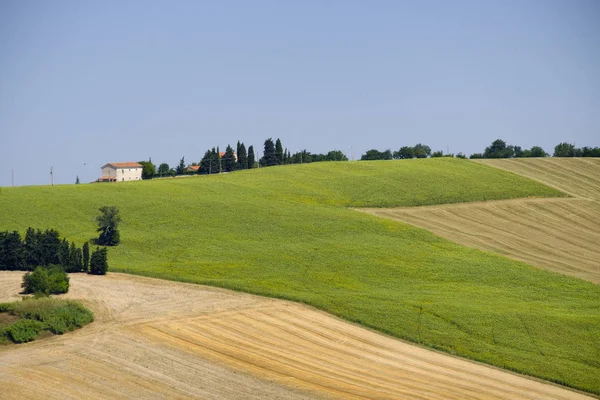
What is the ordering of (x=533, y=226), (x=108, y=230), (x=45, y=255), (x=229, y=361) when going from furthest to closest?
(x=533, y=226)
(x=108, y=230)
(x=45, y=255)
(x=229, y=361)

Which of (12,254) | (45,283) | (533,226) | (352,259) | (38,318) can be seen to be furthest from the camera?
(533,226)

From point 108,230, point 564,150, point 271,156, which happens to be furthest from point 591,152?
point 108,230

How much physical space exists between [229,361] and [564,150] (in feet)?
412

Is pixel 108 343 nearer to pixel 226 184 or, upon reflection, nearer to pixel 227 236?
pixel 227 236

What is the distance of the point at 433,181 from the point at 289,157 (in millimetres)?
49179

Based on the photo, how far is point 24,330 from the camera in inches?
1608

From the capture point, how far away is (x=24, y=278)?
5006cm

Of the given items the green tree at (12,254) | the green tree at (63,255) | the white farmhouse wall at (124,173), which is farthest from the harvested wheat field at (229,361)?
the white farmhouse wall at (124,173)

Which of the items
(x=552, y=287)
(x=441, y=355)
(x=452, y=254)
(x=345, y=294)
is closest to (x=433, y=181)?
(x=452, y=254)

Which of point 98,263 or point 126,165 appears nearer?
point 98,263

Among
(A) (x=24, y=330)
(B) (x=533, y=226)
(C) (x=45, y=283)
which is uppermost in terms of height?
(B) (x=533, y=226)

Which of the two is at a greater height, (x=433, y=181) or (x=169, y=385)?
(x=433, y=181)

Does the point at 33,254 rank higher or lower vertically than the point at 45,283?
higher

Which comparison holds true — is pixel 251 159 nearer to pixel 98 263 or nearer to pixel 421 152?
pixel 421 152
